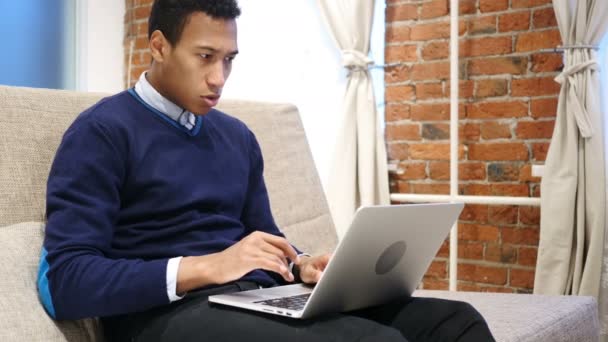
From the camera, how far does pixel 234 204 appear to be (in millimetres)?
1493

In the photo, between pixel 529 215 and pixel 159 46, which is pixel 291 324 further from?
pixel 529 215

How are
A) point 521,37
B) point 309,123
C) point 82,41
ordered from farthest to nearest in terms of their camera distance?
point 82,41 → point 309,123 → point 521,37

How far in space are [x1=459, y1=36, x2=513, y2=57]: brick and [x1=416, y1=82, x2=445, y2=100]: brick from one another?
0.15 metres

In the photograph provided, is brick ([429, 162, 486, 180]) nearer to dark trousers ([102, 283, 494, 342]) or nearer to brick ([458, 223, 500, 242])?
brick ([458, 223, 500, 242])

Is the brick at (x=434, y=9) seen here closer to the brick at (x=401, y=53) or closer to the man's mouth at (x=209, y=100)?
the brick at (x=401, y=53)

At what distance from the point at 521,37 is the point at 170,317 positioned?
1985 mm

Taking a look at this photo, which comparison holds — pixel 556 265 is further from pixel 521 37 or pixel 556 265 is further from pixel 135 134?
pixel 135 134

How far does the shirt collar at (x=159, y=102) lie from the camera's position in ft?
4.68

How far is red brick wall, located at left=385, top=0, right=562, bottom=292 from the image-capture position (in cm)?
276

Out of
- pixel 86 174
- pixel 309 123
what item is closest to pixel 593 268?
pixel 309 123

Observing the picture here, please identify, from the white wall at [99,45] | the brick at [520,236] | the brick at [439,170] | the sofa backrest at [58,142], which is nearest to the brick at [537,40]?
the brick at [439,170]

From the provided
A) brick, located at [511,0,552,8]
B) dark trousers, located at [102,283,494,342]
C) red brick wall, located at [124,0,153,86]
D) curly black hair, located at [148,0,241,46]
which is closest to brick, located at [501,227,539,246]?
brick, located at [511,0,552,8]

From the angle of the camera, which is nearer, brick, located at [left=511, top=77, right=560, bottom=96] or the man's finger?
the man's finger

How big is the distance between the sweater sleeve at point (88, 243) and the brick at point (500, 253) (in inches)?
73.5
